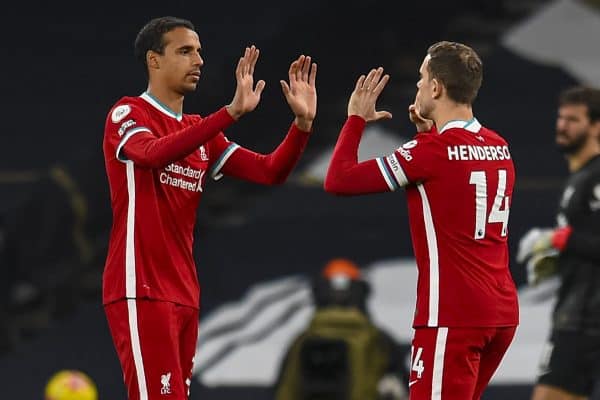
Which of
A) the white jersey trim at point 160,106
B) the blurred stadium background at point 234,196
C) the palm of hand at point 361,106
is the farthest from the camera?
the blurred stadium background at point 234,196

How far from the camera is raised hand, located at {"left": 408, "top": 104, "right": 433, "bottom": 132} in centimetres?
500

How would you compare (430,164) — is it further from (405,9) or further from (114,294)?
(405,9)

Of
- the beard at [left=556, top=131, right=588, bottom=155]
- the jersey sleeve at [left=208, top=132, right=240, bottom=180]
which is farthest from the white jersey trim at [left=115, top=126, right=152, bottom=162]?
the beard at [left=556, top=131, right=588, bottom=155]

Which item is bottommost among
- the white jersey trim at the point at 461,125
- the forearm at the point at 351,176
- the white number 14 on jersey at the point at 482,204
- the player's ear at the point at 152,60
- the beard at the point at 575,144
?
the white number 14 on jersey at the point at 482,204

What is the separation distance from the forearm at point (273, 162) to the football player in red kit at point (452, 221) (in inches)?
15.7

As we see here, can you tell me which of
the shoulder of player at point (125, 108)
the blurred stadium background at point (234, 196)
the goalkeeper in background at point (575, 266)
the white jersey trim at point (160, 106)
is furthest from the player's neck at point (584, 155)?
the blurred stadium background at point (234, 196)

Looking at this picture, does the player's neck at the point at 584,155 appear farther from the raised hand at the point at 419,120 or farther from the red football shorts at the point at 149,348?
the red football shorts at the point at 149,348

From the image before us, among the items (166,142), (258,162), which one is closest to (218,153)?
(258,162)

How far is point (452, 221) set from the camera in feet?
15.6

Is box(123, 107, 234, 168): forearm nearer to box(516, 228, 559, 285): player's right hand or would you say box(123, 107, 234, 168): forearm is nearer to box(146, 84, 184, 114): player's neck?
box(146, 84, 184, 114): player's neck

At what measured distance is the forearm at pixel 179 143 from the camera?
4758 mm

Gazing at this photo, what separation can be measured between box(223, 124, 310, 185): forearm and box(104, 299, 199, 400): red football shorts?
0.66m

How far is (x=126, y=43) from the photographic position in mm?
11523

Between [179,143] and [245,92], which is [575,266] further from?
[179,143]
